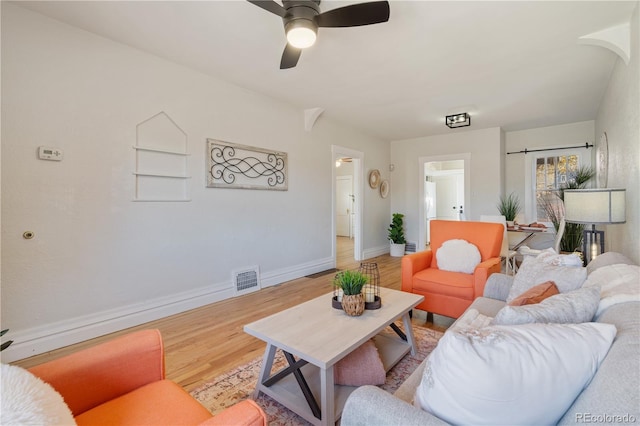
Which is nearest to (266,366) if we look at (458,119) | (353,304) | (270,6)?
(353,304)

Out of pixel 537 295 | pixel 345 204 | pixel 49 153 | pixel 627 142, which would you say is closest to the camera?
pixel 537 295

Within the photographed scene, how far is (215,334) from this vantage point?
260 cm

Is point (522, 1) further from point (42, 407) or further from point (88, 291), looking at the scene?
point (88, 291)

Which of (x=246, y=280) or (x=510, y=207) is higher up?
(x=510, y=207)

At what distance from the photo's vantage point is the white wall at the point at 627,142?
2084mm

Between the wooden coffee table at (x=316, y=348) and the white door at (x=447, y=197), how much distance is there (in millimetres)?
6946

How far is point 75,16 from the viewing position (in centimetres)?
229

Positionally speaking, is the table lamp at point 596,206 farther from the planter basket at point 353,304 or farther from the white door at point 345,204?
the white door at point 345,204

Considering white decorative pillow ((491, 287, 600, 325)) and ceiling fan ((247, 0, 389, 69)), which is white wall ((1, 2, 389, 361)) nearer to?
ceiling fan ((247, 0, 389, 69))

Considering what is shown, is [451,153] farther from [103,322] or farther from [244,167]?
[103,322]

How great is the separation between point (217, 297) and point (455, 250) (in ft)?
8.67

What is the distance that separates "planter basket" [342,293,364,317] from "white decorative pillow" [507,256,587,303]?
2.81 ft

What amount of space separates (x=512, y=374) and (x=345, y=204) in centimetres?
912

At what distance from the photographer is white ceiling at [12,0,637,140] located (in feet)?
7.20
